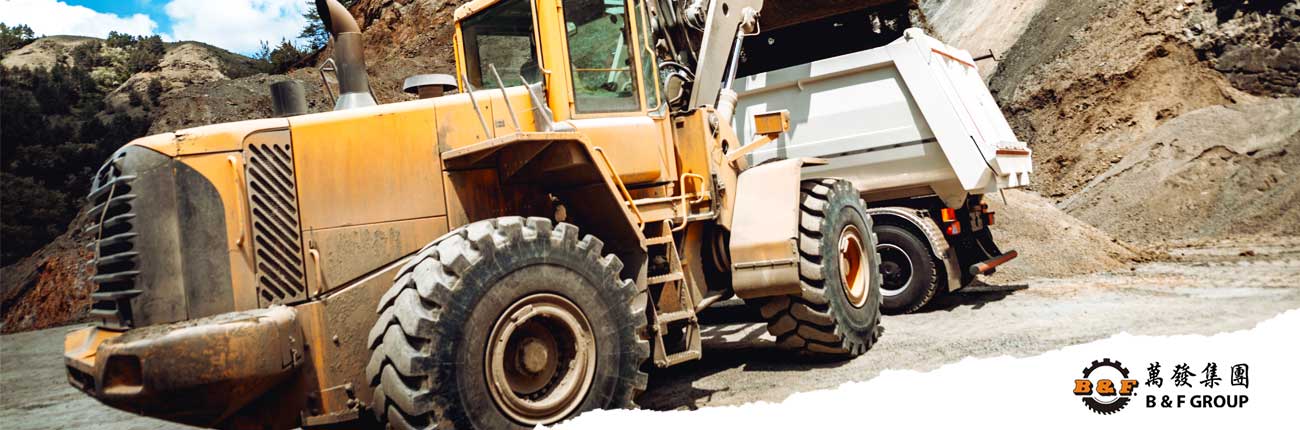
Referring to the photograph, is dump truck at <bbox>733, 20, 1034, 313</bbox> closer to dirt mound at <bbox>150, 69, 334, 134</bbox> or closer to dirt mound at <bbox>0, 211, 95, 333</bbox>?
dirt mound at <bbox>150, 69, 334, 134</bbox>

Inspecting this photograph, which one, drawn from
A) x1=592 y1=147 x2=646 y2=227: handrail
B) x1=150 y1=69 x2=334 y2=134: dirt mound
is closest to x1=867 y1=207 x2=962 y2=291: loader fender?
x1=592 y1=147 x2=646 y2=227: handrail

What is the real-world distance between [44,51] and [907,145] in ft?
117

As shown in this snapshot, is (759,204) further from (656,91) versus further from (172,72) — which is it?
(172,72)

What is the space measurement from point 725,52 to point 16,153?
19.6 metres

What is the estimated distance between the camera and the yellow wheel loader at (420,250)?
353 cm

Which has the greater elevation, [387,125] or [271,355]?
[387,125]

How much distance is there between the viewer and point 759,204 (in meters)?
5.75

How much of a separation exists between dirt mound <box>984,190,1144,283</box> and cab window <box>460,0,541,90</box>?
6.77 metres

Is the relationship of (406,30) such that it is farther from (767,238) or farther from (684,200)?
(767,238)

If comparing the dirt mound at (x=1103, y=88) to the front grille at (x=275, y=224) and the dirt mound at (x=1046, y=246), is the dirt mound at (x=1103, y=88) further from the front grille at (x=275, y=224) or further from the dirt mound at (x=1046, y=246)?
the front grille at (x=275, y=224)

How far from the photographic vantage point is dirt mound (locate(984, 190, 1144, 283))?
390 inches

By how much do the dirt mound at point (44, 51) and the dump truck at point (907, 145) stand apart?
30.7 metres

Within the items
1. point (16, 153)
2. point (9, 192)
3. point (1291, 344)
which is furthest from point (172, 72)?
point (1291, 344)

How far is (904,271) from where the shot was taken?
322 inches
